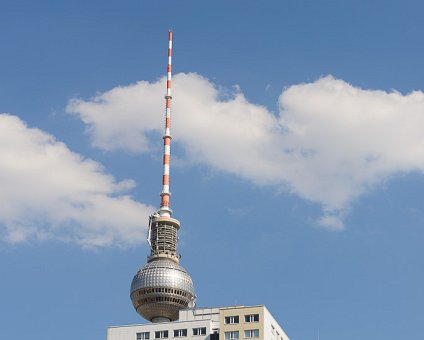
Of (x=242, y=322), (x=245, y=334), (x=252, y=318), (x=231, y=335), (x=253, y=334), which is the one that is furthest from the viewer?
(x=242, y=322)

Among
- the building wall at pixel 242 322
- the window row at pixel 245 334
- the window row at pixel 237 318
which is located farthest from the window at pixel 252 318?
the window row at pixel 245 334

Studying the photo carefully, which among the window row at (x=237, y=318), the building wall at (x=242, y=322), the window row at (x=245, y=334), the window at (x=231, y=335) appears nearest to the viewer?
the window row at (x=245, y=334)

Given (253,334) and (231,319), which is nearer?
(253,334)

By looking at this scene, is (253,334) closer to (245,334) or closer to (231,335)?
(245,334)

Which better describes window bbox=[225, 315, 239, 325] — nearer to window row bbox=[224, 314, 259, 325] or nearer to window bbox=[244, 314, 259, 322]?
window row bbox=[224, 314, 259, 325]

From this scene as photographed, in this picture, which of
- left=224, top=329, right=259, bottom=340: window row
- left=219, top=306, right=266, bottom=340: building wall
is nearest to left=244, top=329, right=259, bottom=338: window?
left=224, top=329, right=259, bottom=340: window row

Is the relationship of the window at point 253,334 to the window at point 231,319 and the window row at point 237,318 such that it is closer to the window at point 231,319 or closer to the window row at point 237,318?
the window row at point 237,318

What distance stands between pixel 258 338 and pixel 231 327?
5709 millimetres

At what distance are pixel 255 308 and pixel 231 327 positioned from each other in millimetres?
5853

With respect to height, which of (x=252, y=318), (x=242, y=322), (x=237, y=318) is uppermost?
(x=237, y=318)

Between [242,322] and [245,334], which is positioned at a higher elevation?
[242,322]

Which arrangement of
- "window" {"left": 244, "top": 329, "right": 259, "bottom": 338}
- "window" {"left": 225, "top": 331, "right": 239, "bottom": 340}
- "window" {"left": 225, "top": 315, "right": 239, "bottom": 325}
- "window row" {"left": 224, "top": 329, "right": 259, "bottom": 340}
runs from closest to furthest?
"window" {"left": 244, "top": 329, "right": 259, "bottom": 338} < "window row" {"left": 224, "top": 329, "right": 259, "bottom": 340} < "window" {"left": 225, "top": 331, "right": 239, "bottom": 340} < "window" {"left": 225, "top": 315, "right": 239, "bottom": 325}

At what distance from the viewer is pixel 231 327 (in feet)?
650

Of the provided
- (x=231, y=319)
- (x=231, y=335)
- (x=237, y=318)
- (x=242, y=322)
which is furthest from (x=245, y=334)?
(x=231, y=319)
